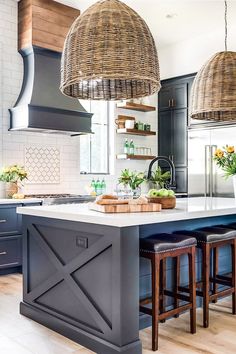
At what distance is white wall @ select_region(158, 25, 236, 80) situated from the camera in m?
6.41

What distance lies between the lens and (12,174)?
204 inches

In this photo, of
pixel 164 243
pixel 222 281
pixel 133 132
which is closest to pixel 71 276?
pixel 164 243

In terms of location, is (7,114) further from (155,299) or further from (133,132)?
(155,299)

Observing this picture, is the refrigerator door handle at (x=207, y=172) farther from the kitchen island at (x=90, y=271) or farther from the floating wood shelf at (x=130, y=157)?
the kitchen island at (x=90, y=271)

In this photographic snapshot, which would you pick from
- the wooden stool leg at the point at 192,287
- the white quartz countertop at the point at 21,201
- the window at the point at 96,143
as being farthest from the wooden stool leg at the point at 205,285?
the window at the point at 96,143

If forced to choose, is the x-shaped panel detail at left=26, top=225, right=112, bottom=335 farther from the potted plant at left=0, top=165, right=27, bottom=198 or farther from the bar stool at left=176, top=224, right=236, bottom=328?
the potted plant at left=0, top=165, right=27, bottom=198

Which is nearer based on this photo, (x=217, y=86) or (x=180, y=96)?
(x=217, y=86)

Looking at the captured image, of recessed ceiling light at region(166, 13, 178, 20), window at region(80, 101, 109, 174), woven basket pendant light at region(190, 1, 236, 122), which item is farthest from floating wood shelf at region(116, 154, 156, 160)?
woven basket pendant light at region(190, 1, 236, 122)

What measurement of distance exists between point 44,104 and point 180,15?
7.89 ft

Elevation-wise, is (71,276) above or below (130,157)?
below

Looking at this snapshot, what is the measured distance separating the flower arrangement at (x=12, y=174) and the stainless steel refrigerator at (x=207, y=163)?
277 cm

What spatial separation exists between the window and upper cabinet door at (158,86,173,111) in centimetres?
108

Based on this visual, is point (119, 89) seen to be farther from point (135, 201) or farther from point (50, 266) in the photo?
point (50, 266)

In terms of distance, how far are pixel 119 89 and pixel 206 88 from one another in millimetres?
719
